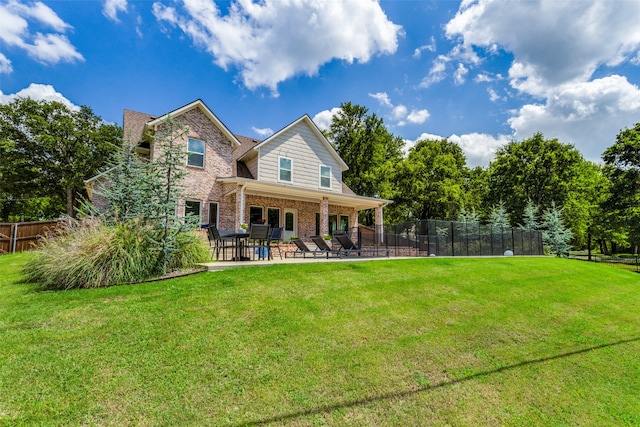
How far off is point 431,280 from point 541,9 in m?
10.5

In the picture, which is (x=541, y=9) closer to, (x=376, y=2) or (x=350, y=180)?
(x=376, y=2)

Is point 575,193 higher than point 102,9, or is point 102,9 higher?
point 102,9

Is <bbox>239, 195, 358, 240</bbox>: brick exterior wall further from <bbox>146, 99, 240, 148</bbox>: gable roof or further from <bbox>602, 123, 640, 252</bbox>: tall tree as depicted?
<bbox>602, 123, 640, 252</bbox>: tall tree

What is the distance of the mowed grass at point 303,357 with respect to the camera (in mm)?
2754

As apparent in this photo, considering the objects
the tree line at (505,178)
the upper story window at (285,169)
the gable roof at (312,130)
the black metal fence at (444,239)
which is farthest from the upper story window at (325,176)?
the tree line at (505,178)

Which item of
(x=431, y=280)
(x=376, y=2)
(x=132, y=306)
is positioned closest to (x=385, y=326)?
(x=431, y=280)

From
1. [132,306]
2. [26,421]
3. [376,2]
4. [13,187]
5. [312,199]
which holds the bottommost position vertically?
[26,421]

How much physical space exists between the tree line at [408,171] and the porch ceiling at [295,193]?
10543mm

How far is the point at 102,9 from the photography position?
412 inches

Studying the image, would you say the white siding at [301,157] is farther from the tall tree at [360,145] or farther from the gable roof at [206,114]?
the tall tree at [360,145]

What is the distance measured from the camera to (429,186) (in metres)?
30.6

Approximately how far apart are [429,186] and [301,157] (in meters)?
18.3

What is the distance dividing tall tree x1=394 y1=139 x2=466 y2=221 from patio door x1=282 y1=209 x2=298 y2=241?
17.1 meters

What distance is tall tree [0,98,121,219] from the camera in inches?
1001
